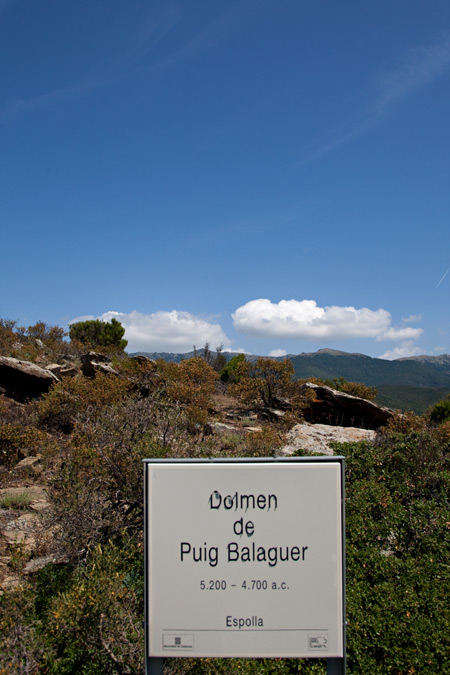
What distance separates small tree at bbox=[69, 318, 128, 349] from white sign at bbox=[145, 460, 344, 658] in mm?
23371

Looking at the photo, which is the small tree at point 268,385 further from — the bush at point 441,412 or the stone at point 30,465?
the bush at point 441,412

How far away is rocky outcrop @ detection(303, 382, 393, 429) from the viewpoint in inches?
522

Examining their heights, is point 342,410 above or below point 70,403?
below

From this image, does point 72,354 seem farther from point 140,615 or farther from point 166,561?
point 166,561

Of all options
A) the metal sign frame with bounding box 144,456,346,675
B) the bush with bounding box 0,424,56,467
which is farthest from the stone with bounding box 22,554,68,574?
the bush with bounding box 0,424,56,467

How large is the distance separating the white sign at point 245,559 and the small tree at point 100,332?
76.7 ft

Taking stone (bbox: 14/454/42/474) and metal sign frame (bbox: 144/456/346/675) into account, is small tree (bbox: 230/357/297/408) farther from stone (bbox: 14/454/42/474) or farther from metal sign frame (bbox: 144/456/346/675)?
metal sign frame (bbox: 144/456/346/675)

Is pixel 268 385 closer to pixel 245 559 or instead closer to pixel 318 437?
pixel 318 437

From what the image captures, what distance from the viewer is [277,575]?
7.71 ft

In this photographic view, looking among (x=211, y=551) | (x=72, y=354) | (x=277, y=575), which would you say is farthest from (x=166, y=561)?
(x=72, y=354)

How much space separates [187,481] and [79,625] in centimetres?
180

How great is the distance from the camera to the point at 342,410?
13.5 metres

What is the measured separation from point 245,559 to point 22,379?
11.8 m

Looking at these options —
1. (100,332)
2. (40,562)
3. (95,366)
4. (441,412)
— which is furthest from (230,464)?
(100,332)
